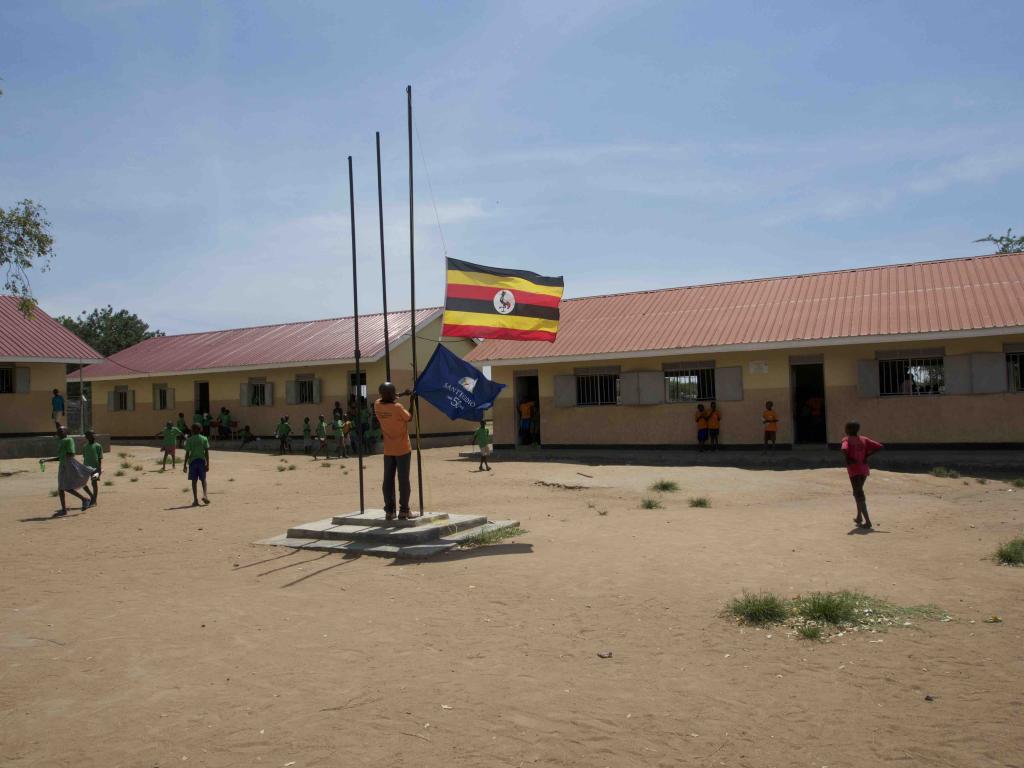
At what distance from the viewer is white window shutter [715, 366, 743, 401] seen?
856 inches

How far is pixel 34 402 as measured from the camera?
27.5 meters

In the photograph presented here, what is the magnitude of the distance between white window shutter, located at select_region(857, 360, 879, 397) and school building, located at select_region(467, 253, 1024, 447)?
3 cm

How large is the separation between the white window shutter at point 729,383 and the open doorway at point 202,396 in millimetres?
19872

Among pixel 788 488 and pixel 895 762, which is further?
pixel 788 488

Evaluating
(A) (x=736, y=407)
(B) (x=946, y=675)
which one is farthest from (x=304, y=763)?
(A) (x=736, y=407)

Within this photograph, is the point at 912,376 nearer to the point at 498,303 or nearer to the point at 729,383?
the point at 729,383

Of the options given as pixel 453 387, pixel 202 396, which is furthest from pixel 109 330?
pixel 453 387

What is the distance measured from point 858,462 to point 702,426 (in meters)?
10.5

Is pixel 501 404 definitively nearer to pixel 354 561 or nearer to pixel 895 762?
pixel 354 561

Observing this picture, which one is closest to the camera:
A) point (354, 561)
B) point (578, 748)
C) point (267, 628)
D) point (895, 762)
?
point (895, 762)

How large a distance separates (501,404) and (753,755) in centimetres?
2137

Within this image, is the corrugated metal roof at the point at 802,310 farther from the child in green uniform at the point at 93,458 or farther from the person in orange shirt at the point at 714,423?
the child in green uniform at the point at 93,458

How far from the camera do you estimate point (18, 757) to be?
442 centimetres

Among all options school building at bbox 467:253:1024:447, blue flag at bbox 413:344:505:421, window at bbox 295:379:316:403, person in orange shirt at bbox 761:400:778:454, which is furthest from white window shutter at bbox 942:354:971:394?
window at bbox 295:379:316:403
